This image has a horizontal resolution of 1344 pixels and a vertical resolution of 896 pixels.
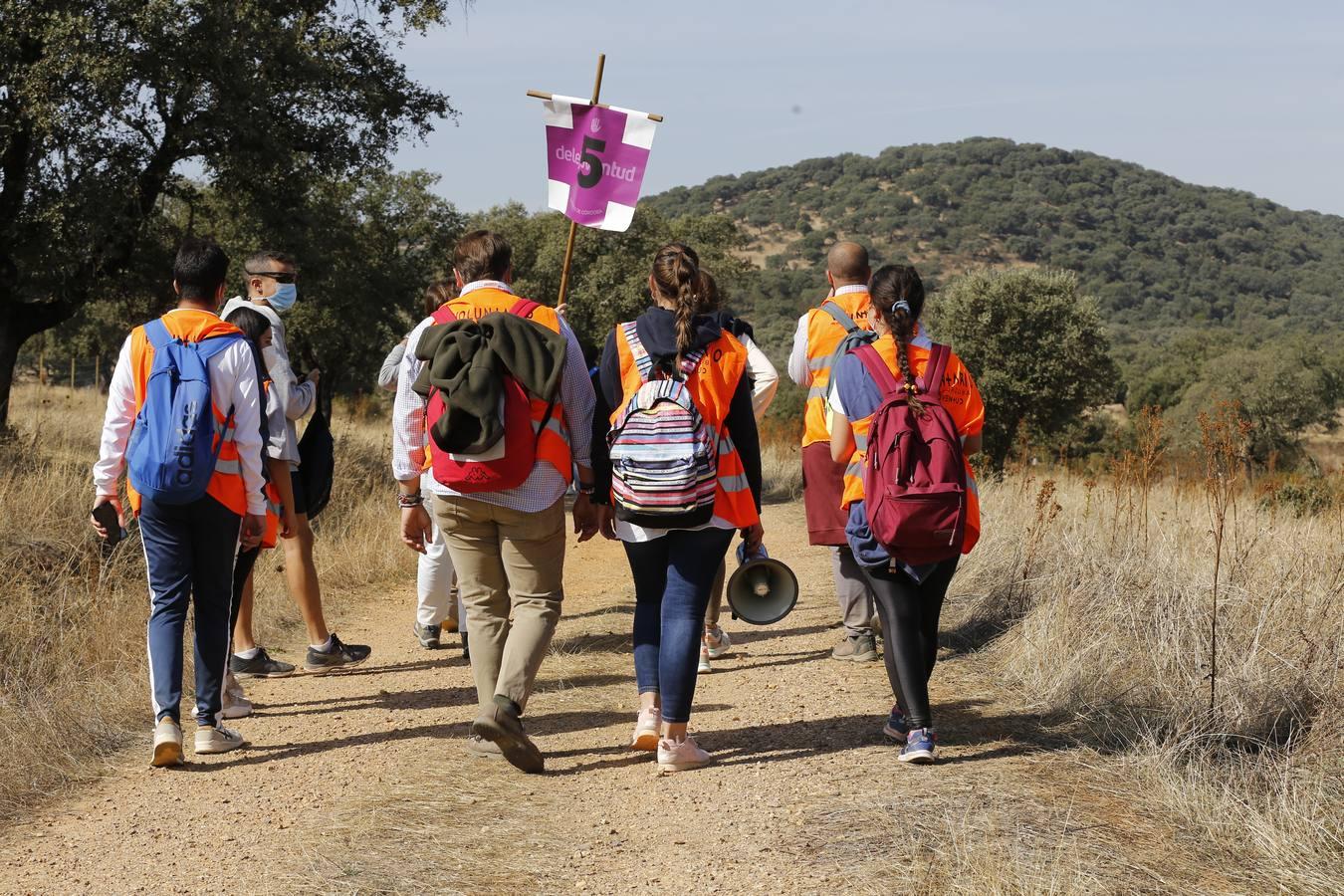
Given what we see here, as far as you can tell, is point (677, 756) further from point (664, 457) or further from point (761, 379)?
point (761, 379)

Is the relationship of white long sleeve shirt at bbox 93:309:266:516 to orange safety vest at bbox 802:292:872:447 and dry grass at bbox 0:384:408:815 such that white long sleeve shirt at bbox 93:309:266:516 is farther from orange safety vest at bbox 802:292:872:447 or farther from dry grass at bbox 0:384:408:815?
orange safety vest at bbox 802:292:872:447

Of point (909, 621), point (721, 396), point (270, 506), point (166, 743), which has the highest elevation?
point (721, 396)

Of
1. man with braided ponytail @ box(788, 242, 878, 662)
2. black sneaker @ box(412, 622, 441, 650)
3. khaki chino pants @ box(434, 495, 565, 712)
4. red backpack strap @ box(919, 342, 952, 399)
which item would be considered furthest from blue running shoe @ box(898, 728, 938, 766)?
black sneaker @ box(412, 622, 441, 650)

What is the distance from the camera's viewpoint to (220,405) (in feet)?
16.9

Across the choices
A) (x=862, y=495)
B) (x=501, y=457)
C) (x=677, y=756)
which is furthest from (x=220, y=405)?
(x=862, y=495)

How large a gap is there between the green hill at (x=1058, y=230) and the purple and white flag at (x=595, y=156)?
53941 millimetres

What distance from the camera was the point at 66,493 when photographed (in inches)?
381

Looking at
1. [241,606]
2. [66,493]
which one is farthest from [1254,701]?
[66,493]

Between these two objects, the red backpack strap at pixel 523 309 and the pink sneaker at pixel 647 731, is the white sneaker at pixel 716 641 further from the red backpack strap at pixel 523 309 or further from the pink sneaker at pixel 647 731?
the red backpack strap at pixel 523 309

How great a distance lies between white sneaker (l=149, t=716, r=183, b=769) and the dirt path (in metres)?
0.07

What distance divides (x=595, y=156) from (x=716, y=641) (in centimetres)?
323

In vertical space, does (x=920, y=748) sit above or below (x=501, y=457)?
below

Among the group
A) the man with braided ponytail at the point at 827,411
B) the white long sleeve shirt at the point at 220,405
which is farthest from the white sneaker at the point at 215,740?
the man with braided ponytail at the point at 827,411

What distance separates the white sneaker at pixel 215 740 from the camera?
5.30 m
